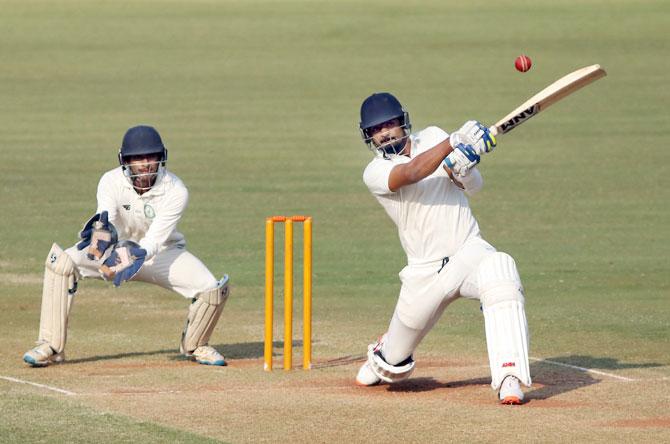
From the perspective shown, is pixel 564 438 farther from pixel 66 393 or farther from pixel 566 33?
pixel 566 33

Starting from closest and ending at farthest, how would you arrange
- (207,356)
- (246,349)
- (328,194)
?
(207,356)
(246,349)
(328,194)

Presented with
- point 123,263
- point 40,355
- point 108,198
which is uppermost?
point 108,198

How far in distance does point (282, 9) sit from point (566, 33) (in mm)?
9299

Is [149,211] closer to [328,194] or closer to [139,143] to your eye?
[139,143]

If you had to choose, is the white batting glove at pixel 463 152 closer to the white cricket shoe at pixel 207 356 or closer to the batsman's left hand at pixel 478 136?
the batsman's left hand at pixel 478 136

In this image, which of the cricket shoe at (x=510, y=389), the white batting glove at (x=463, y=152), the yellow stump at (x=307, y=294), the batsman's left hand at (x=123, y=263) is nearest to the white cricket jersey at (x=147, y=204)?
the batsman's left hand at (x=123, y=263)

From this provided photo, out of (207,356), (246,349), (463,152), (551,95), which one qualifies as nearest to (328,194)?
(246,349)

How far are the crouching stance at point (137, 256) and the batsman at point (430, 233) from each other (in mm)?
1361

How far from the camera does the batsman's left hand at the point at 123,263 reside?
9.62 meters

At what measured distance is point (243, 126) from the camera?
2683cm

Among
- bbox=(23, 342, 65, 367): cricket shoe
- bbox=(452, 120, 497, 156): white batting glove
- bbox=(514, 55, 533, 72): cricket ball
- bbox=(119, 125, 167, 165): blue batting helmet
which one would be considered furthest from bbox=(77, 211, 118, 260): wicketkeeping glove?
bbox=(514, 55, 533, 72): cricket ball

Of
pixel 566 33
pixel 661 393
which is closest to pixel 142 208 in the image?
pixel 661 393

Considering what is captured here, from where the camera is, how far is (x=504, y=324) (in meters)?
8.27

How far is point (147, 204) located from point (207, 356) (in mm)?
1099
